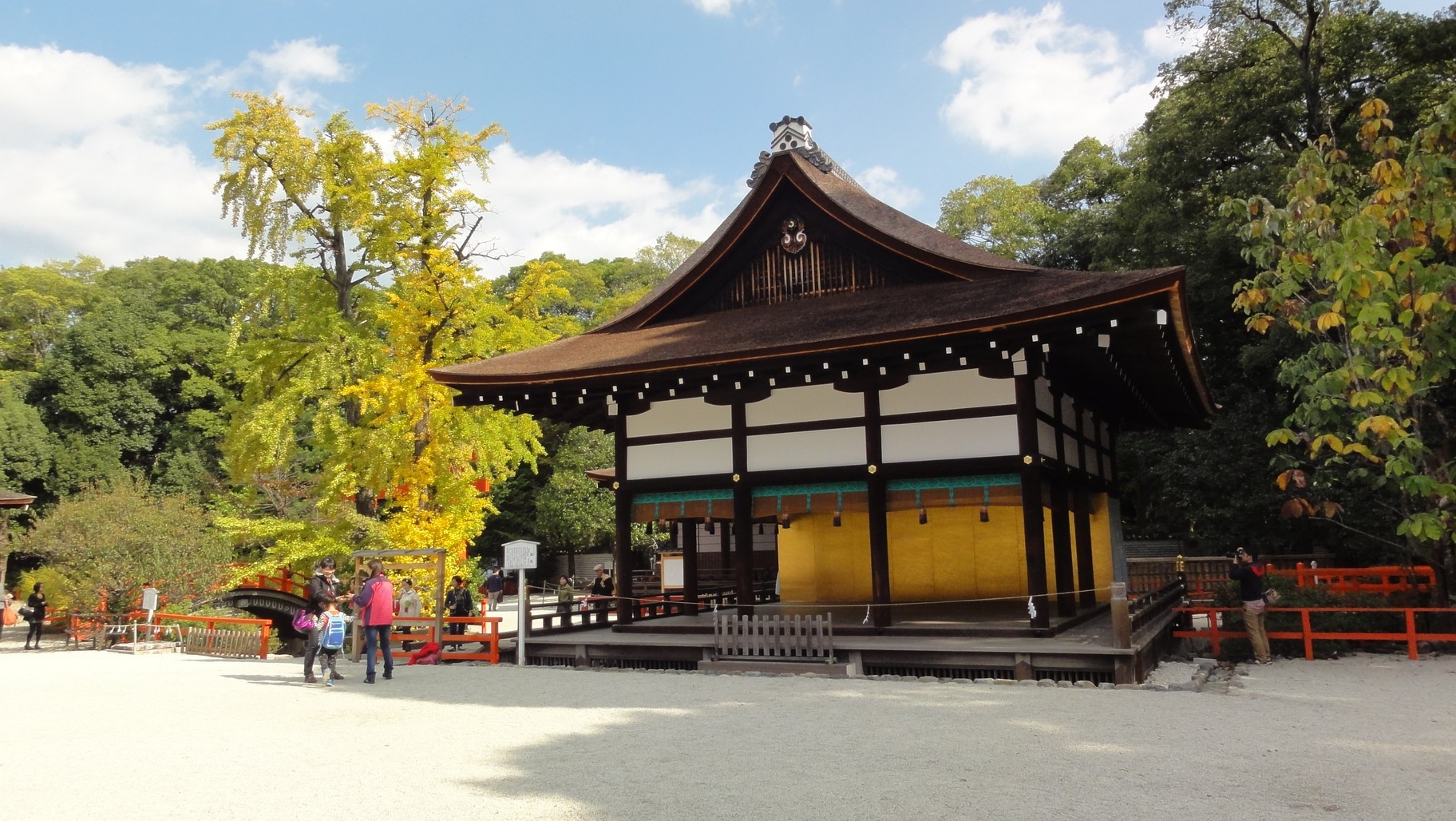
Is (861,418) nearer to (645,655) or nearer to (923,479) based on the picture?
(923,479)

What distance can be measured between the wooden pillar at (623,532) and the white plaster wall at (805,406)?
2262 mm

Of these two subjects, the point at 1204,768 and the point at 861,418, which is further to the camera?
the point at 861,418

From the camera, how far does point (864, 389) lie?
41.4 ft

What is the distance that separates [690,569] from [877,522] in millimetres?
6430

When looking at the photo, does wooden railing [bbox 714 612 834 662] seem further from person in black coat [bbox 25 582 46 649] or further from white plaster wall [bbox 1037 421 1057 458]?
person in black coat [bbox 25 582 46 649]

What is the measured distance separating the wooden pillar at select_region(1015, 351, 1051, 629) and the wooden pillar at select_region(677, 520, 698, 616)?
6328 mm

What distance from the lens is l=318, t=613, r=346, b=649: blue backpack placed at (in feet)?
36.5

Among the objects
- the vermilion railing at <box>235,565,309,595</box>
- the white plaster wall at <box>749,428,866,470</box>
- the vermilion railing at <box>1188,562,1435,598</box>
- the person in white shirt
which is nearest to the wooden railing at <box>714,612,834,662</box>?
the white plaster wall at <box>749,428,866,470</box>

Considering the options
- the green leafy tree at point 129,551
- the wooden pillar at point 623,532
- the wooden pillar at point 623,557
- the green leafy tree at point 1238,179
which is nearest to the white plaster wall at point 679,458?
the wooden pillar at point 623,532

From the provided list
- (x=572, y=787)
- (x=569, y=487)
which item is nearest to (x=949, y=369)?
(x=572, y=787)

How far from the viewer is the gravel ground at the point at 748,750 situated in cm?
535

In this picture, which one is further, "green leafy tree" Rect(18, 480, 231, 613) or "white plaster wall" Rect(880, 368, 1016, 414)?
"green leafy tree" Rect(18, 480, 231, 613)

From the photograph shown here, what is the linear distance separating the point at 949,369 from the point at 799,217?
411cm

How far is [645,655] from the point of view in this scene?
1276cm
